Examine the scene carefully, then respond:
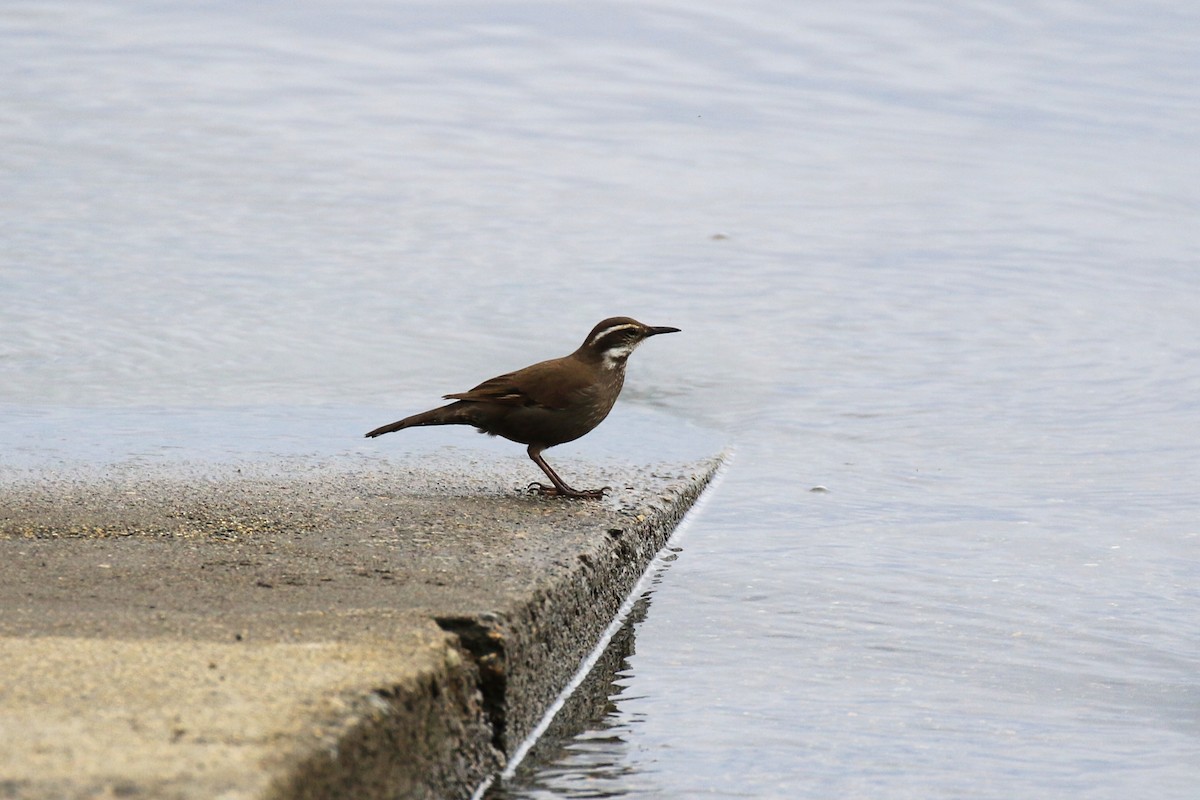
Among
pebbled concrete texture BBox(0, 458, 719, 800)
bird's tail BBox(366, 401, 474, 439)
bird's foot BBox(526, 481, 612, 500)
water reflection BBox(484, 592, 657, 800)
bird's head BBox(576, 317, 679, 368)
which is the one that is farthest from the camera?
bird's head BBox(576, 317, 679, 368)

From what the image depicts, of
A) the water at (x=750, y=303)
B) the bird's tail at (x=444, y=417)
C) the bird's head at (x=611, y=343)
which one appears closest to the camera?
the water at (x=750, y=303)

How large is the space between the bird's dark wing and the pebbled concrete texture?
0.35 m

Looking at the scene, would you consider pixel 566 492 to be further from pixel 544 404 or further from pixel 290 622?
pixel 290 622

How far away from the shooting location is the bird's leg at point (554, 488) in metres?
5.70

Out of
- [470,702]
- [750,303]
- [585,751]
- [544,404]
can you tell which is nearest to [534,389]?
[544,404]

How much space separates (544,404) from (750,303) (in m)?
4.30

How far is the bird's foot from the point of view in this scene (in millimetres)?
5691

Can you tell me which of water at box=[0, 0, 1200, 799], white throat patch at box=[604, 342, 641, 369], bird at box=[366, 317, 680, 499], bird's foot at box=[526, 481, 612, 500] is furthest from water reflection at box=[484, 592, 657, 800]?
white throat patch at box=[604, 342, 641, 369]

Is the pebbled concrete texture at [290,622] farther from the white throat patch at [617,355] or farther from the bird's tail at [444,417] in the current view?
the white throat patch at [617,355]

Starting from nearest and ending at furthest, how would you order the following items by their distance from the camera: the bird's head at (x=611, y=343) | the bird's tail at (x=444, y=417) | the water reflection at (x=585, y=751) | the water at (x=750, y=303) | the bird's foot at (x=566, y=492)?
1. the water reflection at (x=585, y=751)
2. the water at (x=750, y=303)
3. the bird's foot at (x=566, y=492)
4. the bird's tail at (x=444, y=417)
5. the bird's head at (x=611, y=343)

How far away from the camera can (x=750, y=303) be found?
9.97 metres

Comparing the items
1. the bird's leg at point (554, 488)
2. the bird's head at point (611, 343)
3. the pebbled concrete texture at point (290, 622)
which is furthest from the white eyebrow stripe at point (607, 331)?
the pebbled concrete texture at point (290, 622)

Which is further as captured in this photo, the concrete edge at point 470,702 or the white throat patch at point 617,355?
the white throat patch at point 617,355

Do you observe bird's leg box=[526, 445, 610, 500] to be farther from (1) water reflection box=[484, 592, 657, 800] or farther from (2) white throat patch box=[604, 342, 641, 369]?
(1) water reflection box=[484, 592, 657, 800]
